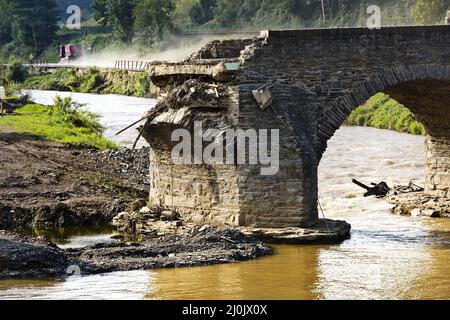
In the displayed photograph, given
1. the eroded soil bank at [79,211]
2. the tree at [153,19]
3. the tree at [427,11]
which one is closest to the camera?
the eroded soil bank at [79,211]

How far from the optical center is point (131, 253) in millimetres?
22156

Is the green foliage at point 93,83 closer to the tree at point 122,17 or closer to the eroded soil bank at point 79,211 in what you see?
the tree at point 122,17

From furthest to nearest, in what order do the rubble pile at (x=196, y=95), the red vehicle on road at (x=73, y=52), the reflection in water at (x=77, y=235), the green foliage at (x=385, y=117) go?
1. the red vehicle on road at (x=73, y=52)
2. the green foliage at (x=385, y=117)
3. the reflection in water at (x=77, y=235)
4. the rubble pile at (x=196, y=95)

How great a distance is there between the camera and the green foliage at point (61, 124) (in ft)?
122

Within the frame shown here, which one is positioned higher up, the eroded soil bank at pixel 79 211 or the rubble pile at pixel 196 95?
the rubble pile at pixel 196 95

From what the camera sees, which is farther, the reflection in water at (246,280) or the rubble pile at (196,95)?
the rubble pile at (196,95)

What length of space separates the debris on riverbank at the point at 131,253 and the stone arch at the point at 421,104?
115 inches

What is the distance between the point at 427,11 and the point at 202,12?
33.1 m

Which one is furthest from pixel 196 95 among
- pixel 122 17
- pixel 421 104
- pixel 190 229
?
pixel 122 17

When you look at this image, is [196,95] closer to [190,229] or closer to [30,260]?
[190,229]

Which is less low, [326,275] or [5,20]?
[5,20]

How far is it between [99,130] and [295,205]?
20805 millimetres

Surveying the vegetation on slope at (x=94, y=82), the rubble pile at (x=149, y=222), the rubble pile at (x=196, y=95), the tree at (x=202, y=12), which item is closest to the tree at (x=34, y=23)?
the vegetation on slope at (x=94, y=82)

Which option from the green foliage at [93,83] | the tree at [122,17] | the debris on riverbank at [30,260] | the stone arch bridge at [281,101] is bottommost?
the debris on riverbank at [30,260]
